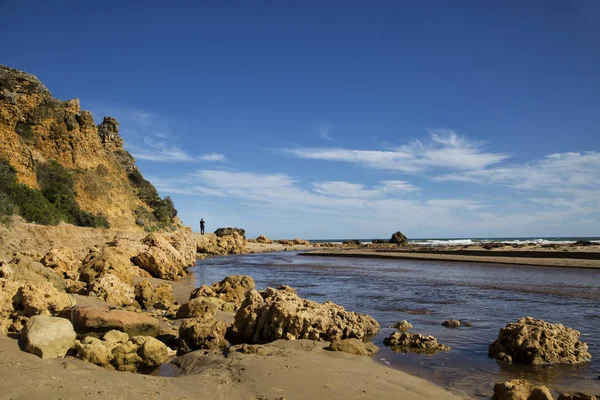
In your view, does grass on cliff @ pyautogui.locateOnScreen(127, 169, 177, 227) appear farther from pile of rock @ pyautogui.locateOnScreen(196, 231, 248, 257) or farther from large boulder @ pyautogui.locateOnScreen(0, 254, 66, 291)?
large boulder @ pyautogui.locateOnScreen(0, 254, 66, 291)

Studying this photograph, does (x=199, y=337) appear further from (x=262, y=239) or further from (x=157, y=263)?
(x=262, y=239)

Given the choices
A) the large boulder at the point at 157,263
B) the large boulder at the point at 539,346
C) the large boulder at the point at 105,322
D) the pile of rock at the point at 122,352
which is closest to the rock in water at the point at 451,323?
the large boulder at the point at 539,346

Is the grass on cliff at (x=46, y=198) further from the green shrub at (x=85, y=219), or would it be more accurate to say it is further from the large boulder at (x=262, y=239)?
the large boulder at (x=262, y=239)

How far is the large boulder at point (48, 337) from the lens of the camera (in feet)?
17.5

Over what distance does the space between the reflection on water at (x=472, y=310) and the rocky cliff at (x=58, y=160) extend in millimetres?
10413

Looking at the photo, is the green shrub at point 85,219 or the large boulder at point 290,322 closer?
the large boulder at point 290,322

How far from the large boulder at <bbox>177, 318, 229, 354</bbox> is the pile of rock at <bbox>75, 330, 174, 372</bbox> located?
49cm

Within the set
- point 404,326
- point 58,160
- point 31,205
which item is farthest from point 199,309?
point 58,160

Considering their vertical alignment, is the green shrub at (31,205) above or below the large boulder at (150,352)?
above

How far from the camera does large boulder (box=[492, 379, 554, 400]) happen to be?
4411 mm

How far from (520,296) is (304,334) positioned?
9.62 m

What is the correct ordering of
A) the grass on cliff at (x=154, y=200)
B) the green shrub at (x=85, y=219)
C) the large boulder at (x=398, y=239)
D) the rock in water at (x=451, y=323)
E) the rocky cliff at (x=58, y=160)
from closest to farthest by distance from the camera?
the rock in water at (x=451, y=323) → the rocky cliff at (x=58, y=160) → the green shrub at (x=85, y=219) → the grass on cliff at (x=154, y=200) → the large boulder at (x=398, y=239)

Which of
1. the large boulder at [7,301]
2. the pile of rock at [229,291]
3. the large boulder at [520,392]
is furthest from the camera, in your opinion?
the pile of rock at [229,291]

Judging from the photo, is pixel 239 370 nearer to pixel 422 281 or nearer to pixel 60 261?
pixel 60 261
